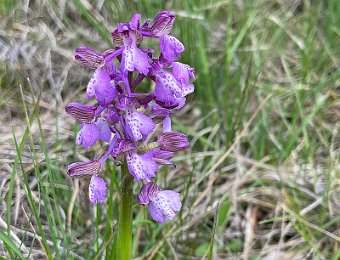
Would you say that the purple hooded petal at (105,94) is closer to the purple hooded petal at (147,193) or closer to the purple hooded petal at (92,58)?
the purple hooded petal at (92,58)

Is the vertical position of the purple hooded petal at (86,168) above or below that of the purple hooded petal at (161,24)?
below

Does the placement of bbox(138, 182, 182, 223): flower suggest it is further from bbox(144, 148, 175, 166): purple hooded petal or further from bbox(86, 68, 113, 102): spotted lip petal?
bbox(86, 68, 113, 102): spotted lip petal

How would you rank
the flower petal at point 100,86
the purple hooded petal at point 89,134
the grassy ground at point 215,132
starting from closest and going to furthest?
the flower petal at point 100,86
the purple hooded petal at point 89,134
the grassy ground at point 215,132

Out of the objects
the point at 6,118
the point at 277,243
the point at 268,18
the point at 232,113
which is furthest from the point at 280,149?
the point at 6,118

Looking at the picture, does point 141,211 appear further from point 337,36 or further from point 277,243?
point 337,36

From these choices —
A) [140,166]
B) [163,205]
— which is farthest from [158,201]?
[140,166]

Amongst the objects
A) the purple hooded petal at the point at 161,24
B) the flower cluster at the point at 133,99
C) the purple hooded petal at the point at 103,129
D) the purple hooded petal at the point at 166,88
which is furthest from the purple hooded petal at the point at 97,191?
the purple hooded petal at the point at 161,24
